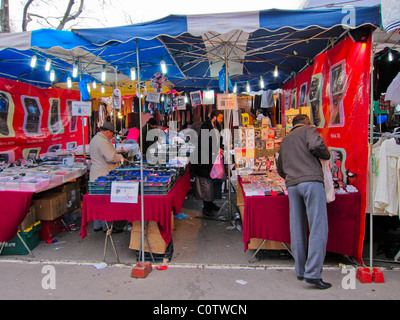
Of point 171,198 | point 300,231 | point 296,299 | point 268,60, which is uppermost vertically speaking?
point 268,60

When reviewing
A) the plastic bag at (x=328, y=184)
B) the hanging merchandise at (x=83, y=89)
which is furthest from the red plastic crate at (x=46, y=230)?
the plastic bag at (x=328, y=184)

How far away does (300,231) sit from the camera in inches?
137

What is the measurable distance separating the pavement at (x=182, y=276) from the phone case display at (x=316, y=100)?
7.33ft

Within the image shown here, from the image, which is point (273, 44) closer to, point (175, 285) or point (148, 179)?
point (148, 179)

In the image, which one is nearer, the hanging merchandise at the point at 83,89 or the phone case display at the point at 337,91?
the phone case display at the point at 337,91

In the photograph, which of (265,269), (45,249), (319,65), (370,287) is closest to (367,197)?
(370,287)

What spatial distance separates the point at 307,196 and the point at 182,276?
174 centimetres

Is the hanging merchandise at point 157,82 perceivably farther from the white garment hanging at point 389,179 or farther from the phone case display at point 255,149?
the white garment hanging at point 389,179

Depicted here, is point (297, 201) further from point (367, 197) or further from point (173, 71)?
point (173, 71)

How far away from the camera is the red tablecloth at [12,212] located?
417cm

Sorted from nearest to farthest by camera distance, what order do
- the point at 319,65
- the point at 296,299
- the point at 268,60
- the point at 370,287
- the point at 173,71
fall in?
the point at 296,299
the point at 370,287
the point at 319,65
the point at 268,60
the point at 173,71

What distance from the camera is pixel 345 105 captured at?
4156 mm

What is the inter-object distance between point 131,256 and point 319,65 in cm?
442

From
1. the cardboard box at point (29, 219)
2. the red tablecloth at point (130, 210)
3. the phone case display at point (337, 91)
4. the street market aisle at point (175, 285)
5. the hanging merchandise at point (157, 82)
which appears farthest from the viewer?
the hanging merchandise at point (157, 82)
